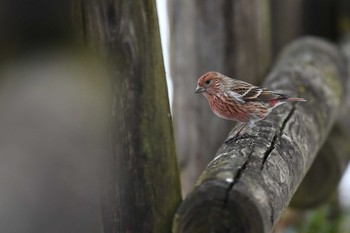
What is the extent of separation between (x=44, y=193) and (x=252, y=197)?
82cm

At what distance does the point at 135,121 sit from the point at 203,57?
7.81ft

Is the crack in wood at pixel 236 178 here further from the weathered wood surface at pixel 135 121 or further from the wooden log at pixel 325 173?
the wooden log at pixel 325 173

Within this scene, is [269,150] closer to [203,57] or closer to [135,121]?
[135,121]

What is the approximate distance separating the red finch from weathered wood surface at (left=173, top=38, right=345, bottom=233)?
0.15 m

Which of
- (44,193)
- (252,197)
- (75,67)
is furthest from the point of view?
(252,197)

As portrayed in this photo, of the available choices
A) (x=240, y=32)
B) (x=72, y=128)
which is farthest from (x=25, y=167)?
(x=240, y=32)

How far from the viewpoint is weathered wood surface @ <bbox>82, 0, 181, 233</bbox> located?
2510 millimetres

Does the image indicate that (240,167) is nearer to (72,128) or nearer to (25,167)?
(72,128)

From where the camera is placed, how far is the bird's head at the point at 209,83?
13.7 ft

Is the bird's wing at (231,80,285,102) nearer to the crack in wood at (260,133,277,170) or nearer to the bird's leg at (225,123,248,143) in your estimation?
the bird's leg at (225,123,248,143)

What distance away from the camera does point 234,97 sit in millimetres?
4379

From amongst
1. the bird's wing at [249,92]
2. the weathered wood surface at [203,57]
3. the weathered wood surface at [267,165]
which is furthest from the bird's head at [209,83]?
the weathered wood surface at [203,57]

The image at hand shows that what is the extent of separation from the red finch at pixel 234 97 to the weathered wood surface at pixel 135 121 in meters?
1.28

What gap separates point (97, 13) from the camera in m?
2.50
